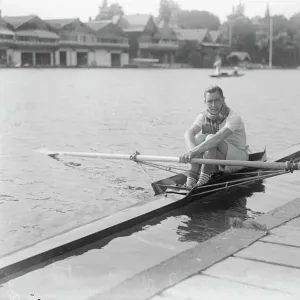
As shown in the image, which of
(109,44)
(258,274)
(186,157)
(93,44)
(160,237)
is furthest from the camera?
(109,44)

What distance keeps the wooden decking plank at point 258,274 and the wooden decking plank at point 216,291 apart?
78mm

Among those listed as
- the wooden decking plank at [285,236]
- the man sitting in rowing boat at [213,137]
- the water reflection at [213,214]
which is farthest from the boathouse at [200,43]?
the wooden decking plank at [285,236]

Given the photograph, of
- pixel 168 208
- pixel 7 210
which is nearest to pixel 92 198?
pixel 7 210

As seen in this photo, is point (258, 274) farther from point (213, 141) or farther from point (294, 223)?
point (213, 141)

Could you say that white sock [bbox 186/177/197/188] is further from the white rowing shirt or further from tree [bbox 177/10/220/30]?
tree [bbox 177/10/220/30]

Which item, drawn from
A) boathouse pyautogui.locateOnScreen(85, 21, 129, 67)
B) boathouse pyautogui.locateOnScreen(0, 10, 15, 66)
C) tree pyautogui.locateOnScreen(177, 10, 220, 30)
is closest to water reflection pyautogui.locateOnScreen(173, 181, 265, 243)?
boathouse pyautogui.locateOnScreen(0, 10, 15, 66)

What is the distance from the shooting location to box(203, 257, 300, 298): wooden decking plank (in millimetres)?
3781

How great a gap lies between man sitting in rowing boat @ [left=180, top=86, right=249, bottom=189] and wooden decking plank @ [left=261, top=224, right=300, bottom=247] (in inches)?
67.9

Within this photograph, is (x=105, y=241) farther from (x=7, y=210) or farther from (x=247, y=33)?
(x=247, y=33)

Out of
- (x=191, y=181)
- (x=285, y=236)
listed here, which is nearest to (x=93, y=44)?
(x=191, y=181)

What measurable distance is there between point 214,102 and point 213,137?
15.7 inches

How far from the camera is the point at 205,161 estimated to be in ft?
21.8

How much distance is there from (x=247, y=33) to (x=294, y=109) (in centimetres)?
7163

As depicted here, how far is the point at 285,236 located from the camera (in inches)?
197
